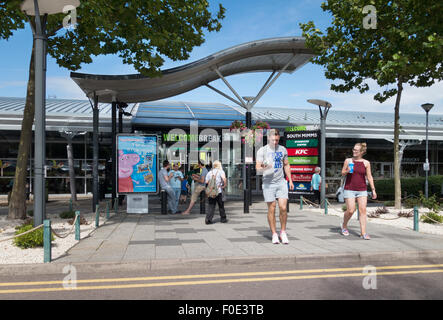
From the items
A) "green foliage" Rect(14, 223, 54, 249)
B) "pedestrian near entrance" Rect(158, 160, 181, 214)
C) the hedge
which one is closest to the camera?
"green foliage" Rect(14, 223, 54, 249)

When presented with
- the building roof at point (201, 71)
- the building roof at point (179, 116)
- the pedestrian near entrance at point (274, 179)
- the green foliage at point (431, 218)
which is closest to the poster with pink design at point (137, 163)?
the building roof at point (201, 71)

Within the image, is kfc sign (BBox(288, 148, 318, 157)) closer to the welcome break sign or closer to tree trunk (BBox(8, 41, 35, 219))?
the welcome break sign

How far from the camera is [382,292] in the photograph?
169 inches

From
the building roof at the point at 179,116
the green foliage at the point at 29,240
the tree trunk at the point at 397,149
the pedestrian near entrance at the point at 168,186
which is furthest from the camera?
the building roof at the point at 179,116

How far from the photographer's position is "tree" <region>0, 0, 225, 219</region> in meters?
9.67

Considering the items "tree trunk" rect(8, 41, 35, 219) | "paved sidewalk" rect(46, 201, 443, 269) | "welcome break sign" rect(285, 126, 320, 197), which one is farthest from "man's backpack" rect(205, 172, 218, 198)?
"welcome break sign" rect(285, 126, 320, 197)

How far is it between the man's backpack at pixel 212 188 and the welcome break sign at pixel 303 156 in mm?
7967

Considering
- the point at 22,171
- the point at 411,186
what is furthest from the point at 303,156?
the point at 22,171

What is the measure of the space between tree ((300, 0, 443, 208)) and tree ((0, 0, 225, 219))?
13.8ft

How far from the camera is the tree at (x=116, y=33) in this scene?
9.67 m

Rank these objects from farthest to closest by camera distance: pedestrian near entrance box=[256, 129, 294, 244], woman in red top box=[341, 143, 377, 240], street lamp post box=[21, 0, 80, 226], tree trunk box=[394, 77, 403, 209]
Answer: tree trunk box=[394, 77, 403, 209], woman in red top box=[341, 143, 377, 240], pedestrian near entrance box=[256, 129, 294, 244], street lamp post box=[21, 0, 80, 226]

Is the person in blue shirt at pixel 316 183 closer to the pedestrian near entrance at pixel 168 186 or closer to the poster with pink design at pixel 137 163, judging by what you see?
the pedestrian near entrance at pixel 168 186

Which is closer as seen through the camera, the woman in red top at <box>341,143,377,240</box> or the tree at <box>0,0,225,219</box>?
the woman in red top at <box>341,143,377,240</box>

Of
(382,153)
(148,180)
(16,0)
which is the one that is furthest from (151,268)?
(382,153)
